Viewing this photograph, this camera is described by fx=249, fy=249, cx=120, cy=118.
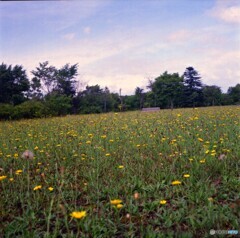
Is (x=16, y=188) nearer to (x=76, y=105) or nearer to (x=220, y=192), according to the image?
(x=220, y=192)

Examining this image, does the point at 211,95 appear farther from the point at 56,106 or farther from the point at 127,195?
the point at 127,195

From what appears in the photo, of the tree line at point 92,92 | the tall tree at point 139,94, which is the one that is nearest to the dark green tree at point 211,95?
the tree line at point 92,92

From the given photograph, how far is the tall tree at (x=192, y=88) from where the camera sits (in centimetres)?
4125

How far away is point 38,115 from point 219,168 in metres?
14.9

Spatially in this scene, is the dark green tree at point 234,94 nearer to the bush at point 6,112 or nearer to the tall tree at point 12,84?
the tall tree at point 12,84

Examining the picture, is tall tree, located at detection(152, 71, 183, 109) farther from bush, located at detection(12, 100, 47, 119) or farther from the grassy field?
the grassy field

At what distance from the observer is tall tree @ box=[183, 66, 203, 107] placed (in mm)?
41250

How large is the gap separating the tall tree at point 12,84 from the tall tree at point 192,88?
25678 mm

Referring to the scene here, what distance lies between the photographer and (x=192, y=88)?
42594mm

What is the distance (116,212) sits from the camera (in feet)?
7.31

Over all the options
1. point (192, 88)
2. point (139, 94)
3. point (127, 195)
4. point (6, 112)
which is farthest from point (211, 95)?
point (127, 195)

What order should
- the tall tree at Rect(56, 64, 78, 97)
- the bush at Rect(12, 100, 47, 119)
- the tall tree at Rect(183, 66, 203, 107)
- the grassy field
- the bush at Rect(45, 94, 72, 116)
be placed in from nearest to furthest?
1. the grassy field
2. the bush at Rect(12, 100, 47, 119)
3. the bush at Rect(45, 94, 72, 116)
4. the tall tree at Rect(56, 64, 78, 97)
5. the tall tree at Rect(183, 66, 203, 107)

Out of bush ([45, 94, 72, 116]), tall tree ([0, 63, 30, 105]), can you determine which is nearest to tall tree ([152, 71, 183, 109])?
bush ([45, 94, 72, 116])

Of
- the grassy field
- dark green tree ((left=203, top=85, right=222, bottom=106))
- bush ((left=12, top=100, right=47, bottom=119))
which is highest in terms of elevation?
dark green tree ((left=203, top=85, right=222, bottom=106))
